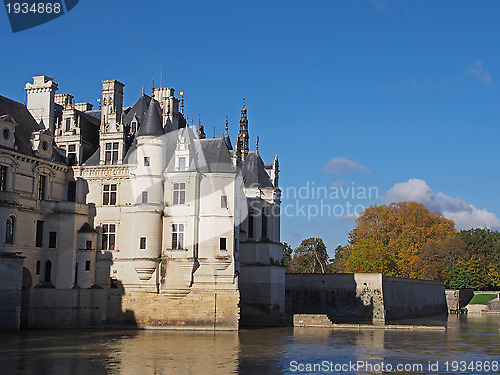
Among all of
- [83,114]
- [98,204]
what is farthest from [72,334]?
[83,114]

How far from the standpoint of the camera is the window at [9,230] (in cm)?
3369

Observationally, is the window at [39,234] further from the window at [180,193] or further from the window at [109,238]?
the window at [180,193]

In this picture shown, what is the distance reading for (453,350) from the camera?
28.9m

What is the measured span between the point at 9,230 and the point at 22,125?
24.1ft

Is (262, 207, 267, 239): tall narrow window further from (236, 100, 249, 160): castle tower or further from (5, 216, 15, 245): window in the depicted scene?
(5, 216, 15, 245): window

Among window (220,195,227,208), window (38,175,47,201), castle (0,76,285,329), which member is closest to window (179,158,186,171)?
castle (0,76,285,329)

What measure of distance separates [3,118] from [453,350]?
82.9 feet

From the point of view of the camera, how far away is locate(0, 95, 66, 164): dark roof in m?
36.8

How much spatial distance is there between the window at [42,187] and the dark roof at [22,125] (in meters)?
1.46

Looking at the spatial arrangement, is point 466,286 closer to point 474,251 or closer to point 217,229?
point 474,251

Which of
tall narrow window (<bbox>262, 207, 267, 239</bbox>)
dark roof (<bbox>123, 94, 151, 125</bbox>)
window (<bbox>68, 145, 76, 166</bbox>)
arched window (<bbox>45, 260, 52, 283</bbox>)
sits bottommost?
arched window (<bbox>45, 260, 52, 283</bbox>)

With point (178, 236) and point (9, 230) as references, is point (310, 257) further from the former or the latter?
point (9, 230)

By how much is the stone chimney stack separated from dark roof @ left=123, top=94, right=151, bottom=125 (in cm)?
466

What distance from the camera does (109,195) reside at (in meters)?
39.1
